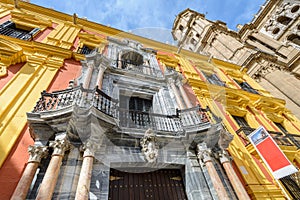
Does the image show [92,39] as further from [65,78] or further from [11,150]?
[11,150]

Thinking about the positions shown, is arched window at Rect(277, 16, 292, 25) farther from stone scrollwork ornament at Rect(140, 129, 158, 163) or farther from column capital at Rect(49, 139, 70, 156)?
column capital at Rect(49, 139, 70, 156)

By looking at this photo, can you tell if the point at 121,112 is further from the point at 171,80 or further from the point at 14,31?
the point at 14,31

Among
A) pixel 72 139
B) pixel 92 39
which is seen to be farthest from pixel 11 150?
pixel 92 39

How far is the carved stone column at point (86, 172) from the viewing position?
→ 315 centimetres

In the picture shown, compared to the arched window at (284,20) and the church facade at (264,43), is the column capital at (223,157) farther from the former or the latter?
the arched window at (284,20)

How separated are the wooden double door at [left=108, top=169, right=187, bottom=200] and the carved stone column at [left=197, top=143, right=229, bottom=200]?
0.92 metres

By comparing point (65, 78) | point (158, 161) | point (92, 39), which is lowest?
point (158, 161)

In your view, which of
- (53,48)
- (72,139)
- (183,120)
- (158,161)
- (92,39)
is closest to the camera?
(72,139)

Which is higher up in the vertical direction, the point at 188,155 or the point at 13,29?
the point at 13,29

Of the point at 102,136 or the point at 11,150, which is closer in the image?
the point at 11,150

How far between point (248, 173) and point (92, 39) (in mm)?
9652

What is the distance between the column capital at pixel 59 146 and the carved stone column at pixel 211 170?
3.49 metres

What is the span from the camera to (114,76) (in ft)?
24.3

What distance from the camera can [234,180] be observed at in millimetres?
4375
